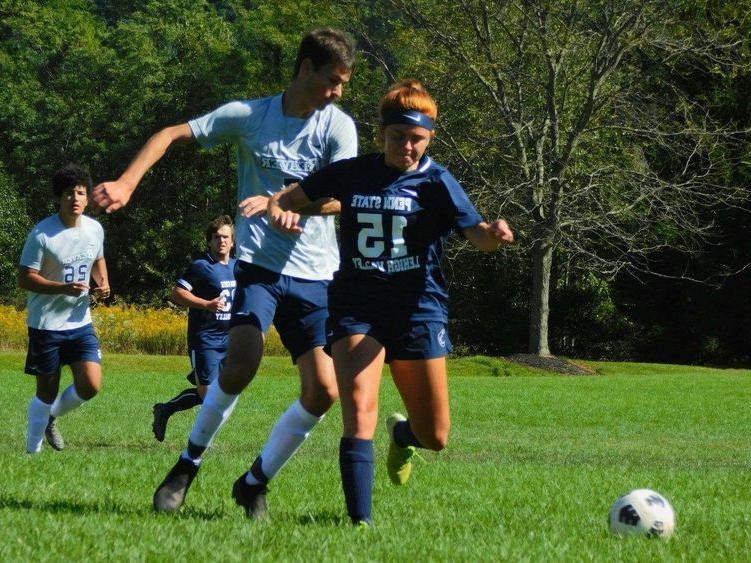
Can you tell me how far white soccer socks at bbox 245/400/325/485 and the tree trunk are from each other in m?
25.5

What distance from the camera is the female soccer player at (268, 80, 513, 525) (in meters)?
5.42

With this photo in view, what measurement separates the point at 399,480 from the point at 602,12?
24187 mm

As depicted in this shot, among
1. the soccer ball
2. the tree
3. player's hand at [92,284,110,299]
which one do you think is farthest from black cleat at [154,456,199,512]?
the tree

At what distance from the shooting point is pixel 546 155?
3219 cm

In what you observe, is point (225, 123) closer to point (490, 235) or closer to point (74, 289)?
point (490, 235)

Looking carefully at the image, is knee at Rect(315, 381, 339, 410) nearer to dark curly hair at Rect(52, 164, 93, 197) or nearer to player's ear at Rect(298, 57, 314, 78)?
player's ear at Rect(298, 57, 314, 78)

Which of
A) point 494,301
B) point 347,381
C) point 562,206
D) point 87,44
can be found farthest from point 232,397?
point 87,44

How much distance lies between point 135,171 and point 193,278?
5535 mm

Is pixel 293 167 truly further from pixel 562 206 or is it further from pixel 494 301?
pixel 494 301

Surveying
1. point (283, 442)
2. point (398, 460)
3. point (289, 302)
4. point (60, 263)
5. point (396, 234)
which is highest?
point (396, 234)

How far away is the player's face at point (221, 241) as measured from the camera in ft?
35.7

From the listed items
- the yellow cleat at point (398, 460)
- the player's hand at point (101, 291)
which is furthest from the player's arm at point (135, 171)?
the player's hand at point (101, 291)

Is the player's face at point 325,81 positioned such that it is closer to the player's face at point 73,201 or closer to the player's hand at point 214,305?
the player's face at point 73,201

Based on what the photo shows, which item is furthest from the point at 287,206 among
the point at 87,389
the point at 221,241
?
the point at 221,241
